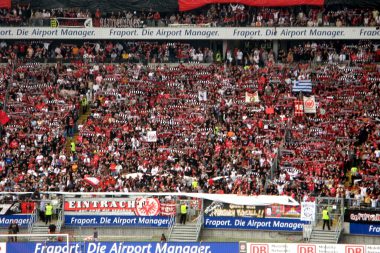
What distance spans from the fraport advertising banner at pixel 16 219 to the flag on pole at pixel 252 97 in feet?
55.0

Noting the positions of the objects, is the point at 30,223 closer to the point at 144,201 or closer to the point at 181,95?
the point at 144,201

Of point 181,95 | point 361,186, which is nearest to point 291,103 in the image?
point 181,95

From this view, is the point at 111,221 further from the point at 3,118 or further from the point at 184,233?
the point at 3,118

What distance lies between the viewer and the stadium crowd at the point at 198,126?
195 feet

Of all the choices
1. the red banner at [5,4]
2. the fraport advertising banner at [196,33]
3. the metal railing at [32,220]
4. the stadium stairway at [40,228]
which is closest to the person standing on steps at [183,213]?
the stadium stairway at [40,228]

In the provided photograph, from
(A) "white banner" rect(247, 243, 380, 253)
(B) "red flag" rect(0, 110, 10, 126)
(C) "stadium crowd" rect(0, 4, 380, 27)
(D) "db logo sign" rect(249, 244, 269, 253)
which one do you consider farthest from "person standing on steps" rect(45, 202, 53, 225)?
(C) "stadium crowd" rect(0, 4, 380, 27)

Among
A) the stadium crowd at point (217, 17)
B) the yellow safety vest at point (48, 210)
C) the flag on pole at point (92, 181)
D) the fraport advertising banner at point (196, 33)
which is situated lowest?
the yellow safety vest at point (48, 210)

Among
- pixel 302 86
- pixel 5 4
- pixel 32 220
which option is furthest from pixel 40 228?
pixel 5 4

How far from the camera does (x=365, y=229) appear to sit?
54.5 meters

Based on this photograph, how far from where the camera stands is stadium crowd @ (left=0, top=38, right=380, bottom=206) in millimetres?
59375

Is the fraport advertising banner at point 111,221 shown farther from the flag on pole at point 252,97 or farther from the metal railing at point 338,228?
the flag on pole at point 252,97

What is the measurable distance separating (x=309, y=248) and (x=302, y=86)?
69.9 ft

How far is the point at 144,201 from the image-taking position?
56.8m

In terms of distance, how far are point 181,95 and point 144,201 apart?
527 inches
